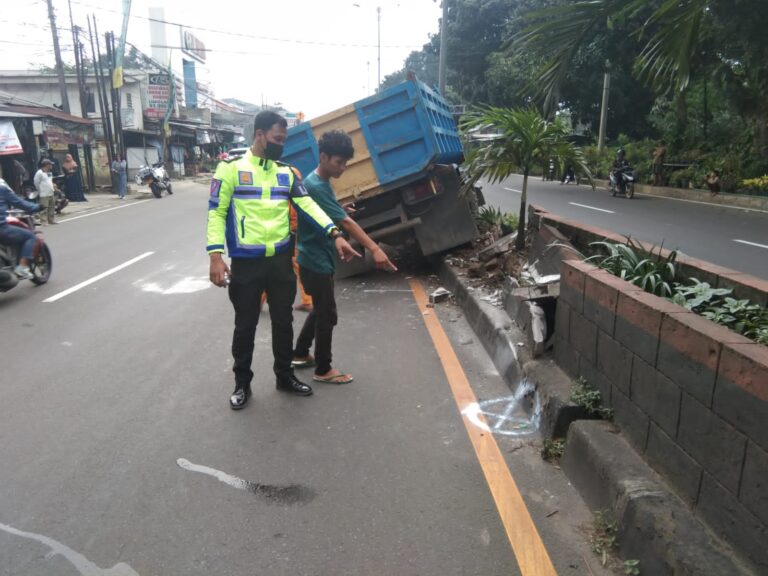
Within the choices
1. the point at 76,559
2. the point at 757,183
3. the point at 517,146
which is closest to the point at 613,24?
the point at 517,146

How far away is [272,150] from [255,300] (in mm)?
958

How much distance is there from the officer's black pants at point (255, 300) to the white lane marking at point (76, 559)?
1587 millimetres

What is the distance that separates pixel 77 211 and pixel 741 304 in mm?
19274

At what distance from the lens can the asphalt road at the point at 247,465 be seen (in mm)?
2535

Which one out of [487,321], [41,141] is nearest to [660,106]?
[487,321]

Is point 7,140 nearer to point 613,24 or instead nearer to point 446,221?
point 446,221

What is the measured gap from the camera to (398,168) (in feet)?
24.3

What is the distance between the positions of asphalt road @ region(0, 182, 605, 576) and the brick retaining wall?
0.49 meters

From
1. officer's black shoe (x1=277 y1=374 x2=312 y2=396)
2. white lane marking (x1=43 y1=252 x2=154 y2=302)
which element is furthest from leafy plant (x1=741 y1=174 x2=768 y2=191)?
officer's black shoe (x1=277 y1=374 x2=312 y2=396)

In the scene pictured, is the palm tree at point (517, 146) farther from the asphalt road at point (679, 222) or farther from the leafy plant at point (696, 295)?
the leafy plant at point (696, 295)

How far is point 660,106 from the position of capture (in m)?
23.5

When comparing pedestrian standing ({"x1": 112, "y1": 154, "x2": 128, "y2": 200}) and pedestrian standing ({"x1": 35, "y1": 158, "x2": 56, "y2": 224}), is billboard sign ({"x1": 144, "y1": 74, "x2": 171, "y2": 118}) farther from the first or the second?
pedestrian standing ({"x1": 35, "y1": 158, "x2": 56, "y2": 224})

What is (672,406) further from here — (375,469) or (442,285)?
(442,285)

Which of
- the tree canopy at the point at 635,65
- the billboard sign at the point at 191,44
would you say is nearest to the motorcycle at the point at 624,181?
the tree canopy at the point at 635,65
